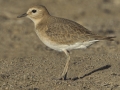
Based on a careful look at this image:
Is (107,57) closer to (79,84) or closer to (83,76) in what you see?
(83,76)

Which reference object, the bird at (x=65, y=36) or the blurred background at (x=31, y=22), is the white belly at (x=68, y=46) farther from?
the blurred background at (x=31, y=22)

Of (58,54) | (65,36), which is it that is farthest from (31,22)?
(65,36)

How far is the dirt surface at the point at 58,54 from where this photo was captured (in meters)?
7.81

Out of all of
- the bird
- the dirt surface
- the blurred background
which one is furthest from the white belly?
the blurred background

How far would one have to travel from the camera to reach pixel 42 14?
29.5 feet

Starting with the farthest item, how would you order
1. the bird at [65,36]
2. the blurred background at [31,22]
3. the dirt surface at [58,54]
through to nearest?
the blurred background at [31,22]
the bird at [65,36]
the dirt surface at [58,54]

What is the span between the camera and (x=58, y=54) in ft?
38.4

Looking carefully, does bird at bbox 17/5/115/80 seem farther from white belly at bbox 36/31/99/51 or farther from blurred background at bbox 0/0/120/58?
blurred background at bbox 0/0/120/58

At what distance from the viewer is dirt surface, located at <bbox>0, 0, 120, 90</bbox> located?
25.6 ft

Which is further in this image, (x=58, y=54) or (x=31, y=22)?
(x=31, y=22)

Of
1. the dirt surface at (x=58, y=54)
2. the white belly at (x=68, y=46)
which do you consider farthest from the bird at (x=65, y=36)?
the dirt surface at (x=58, y=54)

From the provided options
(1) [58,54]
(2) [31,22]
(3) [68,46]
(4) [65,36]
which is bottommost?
(2) [31,22]

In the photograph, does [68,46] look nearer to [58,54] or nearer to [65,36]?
[65,36]

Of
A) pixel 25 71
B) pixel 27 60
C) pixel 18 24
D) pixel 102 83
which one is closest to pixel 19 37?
pixel 18 24
